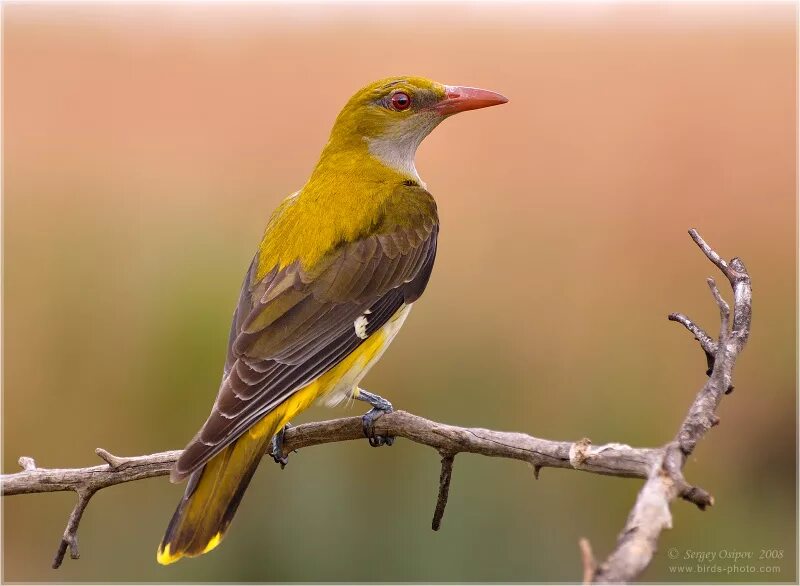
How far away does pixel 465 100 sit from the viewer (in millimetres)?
4594

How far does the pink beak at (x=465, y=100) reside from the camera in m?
4.59

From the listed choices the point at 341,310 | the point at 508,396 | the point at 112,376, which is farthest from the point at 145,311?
the point at 341,310

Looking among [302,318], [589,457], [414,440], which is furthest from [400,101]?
[589,457]

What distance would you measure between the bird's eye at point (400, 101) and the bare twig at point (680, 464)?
1.91m

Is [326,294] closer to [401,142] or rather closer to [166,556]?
[401,142]

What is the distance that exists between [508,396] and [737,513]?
5.43 ft

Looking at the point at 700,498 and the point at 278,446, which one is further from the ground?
the point at 700,498

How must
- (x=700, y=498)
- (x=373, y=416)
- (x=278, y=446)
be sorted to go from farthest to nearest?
(x=278, y=446)
(x=373, y=416)
(x=700, y=498)

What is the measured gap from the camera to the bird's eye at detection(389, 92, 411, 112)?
465cm

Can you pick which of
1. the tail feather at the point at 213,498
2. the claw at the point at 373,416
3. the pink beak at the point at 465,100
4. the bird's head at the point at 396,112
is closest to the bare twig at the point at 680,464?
the claw at the point at 373,416

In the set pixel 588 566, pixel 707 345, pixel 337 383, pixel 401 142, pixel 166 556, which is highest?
pixel 401 142

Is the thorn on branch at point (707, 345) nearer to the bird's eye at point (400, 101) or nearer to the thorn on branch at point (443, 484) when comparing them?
the thorn on branch at point (443, 484)

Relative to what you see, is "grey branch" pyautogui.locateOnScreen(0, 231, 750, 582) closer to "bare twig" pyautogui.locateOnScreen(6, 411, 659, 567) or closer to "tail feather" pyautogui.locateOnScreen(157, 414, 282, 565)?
"bare twig" pyautogui.locateOnScreen(6, 411, 659, 567)

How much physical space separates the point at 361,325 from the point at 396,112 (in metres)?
1.16
